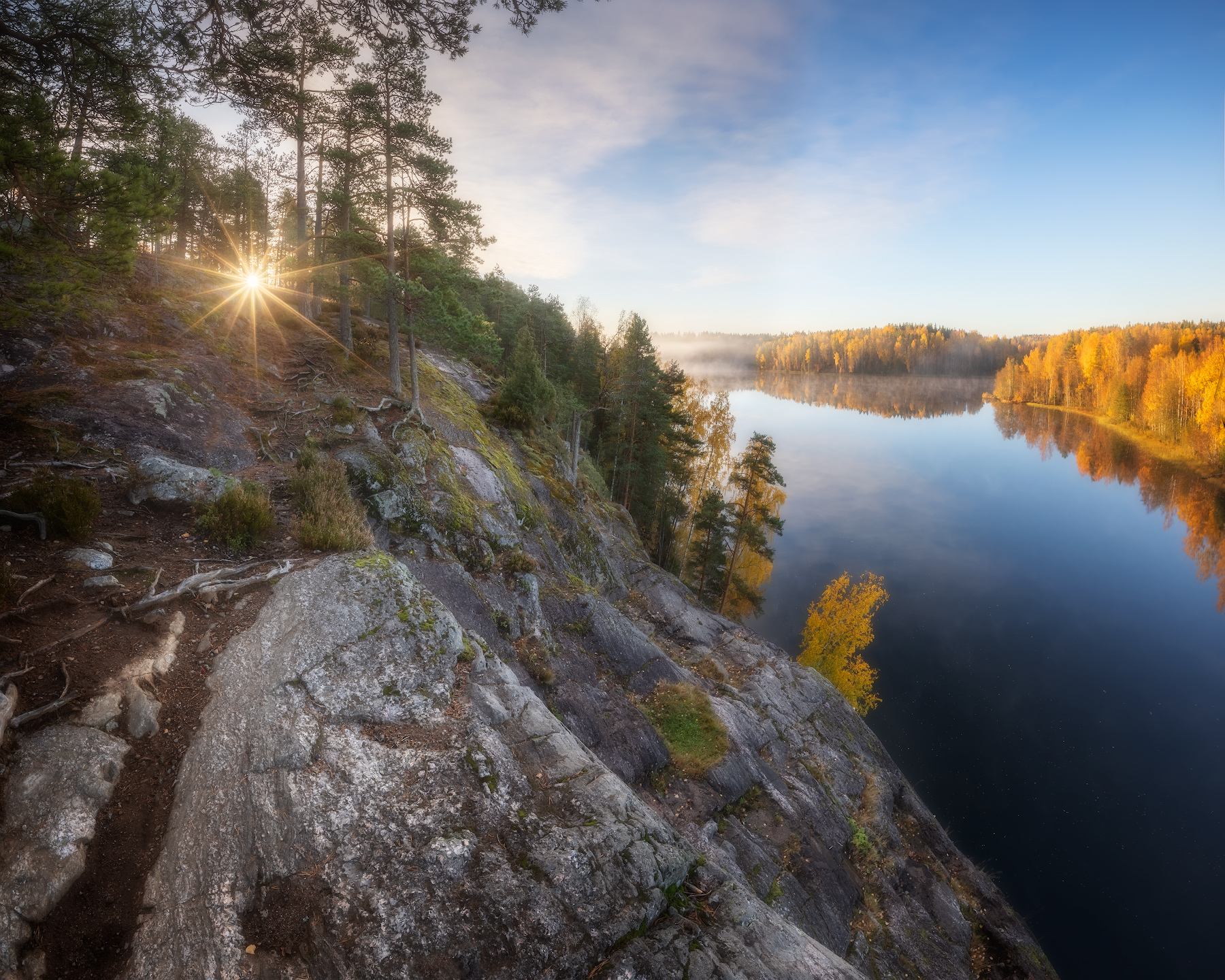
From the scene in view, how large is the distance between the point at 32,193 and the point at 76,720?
6.23 meters

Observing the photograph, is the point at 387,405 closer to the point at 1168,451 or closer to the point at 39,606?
the point at 39,606

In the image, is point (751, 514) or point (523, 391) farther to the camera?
point (751, 514)

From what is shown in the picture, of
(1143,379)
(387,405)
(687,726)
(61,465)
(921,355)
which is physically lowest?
(687,726)

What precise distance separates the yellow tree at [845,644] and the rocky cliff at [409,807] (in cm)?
1372

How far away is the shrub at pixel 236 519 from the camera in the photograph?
7.66 meters

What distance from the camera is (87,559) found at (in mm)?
6281

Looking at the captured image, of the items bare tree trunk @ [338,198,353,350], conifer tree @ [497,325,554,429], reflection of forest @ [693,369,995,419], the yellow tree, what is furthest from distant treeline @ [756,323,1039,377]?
bare tree trunk @ [338,198,353,350]

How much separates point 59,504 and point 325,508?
124 inches

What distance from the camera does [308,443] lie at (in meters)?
11.2

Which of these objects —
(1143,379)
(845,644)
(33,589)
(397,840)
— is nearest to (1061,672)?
(845,644)

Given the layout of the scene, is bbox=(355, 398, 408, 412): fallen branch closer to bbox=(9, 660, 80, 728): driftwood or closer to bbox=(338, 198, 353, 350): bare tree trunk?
bbox=(338, 198, 353, 350): bare tree trunk

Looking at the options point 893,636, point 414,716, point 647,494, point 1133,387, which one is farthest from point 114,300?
point 1133,387

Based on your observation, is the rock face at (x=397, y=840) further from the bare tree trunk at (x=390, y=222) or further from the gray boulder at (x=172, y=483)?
the bare tree trunk at (x=390, y=222)

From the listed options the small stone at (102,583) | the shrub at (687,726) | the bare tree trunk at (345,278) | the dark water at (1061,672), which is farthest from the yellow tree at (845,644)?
the small stone at (102,583)
